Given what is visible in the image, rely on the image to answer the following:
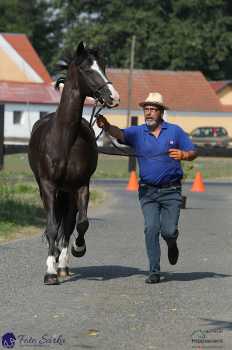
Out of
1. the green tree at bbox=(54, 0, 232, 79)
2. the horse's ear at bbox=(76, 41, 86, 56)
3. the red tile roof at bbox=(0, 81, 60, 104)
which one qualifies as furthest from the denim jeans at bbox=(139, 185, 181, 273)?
the green tree at bbox=(54, 0, 232, 79)

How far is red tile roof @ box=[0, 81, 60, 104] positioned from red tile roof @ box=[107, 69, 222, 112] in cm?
738

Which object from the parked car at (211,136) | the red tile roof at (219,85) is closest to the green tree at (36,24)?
the red tile roof at (219,85)

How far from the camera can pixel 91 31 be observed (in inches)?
3349

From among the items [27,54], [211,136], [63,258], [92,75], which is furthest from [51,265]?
[27,54]

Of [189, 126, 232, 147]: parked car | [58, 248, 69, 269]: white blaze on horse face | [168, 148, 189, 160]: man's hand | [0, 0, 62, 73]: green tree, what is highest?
[0, 0, 62, 73]: green tree

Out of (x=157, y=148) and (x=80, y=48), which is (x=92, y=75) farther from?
(x=157, y=148)

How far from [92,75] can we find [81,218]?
4.80 ft

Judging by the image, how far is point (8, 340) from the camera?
816 centimetres

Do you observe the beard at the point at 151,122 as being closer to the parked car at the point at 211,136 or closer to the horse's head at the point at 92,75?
the horse's head at the point at 92,75

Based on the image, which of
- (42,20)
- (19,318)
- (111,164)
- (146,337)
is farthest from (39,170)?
(42,20)

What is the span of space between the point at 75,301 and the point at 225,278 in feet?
8.10

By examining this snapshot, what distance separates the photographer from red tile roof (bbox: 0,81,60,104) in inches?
2931

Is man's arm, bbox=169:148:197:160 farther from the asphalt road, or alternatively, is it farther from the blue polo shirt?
the asphalt road

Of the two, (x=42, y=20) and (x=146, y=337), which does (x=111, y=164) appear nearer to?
(x=146, y=337)
